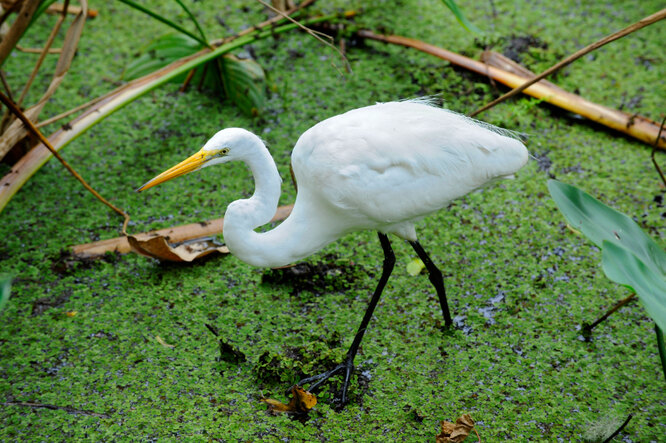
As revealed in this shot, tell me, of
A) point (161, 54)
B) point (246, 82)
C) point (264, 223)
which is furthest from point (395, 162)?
point (161, 54)

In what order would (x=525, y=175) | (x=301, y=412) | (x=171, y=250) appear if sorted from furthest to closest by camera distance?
1. (x=525, y=175)
2. (x=171, y=250)
3. (x=301, y=412)

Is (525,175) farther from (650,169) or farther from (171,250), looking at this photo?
(171,250)

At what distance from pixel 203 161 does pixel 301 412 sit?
29.7 inches

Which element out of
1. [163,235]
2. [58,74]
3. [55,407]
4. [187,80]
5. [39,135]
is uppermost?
[58,74]

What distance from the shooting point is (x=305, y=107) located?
2.90 metres

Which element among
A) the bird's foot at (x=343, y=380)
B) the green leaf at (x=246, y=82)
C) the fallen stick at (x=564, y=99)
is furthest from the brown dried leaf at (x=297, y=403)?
the fallen stick at (x=564, y=99)

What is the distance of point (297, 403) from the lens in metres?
1.79

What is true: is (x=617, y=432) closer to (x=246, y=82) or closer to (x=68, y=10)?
(x=246, y=82)

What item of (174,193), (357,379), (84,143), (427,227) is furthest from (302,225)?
(84,143)

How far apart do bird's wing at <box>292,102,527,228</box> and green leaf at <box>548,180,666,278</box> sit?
353mm

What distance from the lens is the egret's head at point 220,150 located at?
1666 millimetres

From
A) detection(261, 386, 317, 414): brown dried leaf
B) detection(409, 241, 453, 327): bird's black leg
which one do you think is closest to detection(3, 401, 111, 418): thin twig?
detection(261, 386, 317, 414): brown dried leaf

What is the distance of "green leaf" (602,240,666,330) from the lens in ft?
4.18

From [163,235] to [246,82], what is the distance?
2.88 ft
